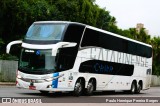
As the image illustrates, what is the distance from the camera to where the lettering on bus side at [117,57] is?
24.3 metres

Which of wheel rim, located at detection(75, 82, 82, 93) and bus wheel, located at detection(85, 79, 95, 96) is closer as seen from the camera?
wheel rim, located at detection(75, 82, 82, 93)

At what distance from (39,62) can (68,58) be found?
152 cm

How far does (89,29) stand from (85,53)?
1.32 metres

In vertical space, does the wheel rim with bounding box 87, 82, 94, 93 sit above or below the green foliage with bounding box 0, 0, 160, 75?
below

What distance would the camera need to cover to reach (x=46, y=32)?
21.5 m

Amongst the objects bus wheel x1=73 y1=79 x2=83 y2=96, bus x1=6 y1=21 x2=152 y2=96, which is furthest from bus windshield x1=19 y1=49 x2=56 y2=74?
bus wheel x1=73 y1=79 x2=83 y2=96

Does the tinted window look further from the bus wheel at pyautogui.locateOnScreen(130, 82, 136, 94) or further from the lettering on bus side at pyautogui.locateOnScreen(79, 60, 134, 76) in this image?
the bus wheel at pyautogui.locateOnScreen(130, 82, 136, 94)

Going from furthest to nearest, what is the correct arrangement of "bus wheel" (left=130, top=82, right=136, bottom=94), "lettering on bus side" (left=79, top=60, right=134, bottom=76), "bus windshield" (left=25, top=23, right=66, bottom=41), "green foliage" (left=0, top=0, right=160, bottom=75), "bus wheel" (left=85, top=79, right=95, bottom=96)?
"green foliage" (left=0, top=0, right=160, bottom=75)
"bus wheel" (left=130, top=82, right=136, bottom=94)
"bus wheel" (left=85, top=79, right=95, bottom=96)
"lettering on bus side" (left=79, top=60, right=134, bottom=76)
"bus windshield" (left=25, top=23, right=66, bottom=41)

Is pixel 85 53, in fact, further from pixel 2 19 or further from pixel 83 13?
pixel 83 13

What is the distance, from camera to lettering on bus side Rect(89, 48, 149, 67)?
24.3 m

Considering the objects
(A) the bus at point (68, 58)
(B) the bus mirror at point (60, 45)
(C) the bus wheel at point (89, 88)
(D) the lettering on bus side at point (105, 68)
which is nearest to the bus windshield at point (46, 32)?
(A) the bus at point (68, 58)

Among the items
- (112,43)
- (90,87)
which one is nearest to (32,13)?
(112,43)

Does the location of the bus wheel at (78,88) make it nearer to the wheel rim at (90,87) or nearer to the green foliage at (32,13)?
the wheel rim at (90,87)

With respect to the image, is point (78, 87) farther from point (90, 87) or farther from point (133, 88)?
point (133, 88)
